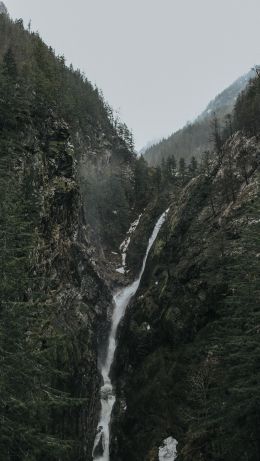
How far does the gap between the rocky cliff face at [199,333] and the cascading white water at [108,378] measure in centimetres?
151

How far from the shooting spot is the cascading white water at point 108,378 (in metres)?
39.8

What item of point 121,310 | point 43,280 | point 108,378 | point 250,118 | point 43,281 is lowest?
point 108,378

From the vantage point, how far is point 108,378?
47719 millimetres

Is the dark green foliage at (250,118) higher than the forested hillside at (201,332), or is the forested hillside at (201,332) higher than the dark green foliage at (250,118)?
the dark green foliage at (250,118)

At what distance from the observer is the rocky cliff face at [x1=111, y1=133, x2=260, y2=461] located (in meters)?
21.8

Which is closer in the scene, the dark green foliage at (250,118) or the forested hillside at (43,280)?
the forested hillside at (43,280)

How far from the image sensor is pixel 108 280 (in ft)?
205

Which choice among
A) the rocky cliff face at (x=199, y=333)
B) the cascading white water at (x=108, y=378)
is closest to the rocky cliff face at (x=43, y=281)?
the cascading white water at (x=108, y=378)

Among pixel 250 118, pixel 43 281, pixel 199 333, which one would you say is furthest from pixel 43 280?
pixel 250 118

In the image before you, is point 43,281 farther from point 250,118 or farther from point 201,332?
point 250,118

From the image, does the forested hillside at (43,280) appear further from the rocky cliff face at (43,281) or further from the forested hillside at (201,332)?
the forested hillside at (201,332)

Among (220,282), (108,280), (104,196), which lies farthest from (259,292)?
(104,196)

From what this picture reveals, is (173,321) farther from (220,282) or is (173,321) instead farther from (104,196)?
(104,196)

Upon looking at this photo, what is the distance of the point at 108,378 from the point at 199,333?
15736 mm
